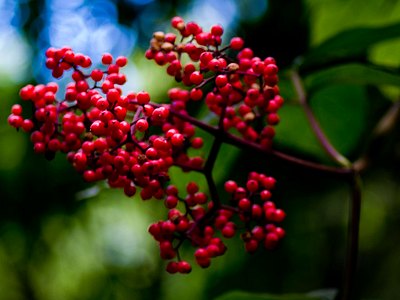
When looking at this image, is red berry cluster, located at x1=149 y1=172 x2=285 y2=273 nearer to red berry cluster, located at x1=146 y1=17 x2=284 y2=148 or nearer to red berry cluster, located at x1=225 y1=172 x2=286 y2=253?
red berry cluster, located at x1=225 y1=172 x2=286 y2=253

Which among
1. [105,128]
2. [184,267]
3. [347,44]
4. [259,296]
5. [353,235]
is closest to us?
[105,128]

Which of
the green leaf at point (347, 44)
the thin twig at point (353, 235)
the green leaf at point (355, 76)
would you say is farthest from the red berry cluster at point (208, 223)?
the green leaf at point (347, 44)

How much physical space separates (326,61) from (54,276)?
11.8ft

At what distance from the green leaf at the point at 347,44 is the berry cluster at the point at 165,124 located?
42cm

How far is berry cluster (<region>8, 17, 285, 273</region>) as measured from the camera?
0.84m

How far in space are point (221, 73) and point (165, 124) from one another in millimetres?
153

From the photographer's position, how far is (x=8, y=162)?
12.5 feet

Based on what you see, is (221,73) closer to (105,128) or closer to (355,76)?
(105,128)

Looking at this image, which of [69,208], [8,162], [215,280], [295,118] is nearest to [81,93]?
[295,118]

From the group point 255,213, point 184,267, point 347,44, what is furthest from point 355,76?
point 184,267

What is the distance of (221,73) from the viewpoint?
2.81 feet

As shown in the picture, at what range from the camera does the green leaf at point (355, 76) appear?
3.85 feet

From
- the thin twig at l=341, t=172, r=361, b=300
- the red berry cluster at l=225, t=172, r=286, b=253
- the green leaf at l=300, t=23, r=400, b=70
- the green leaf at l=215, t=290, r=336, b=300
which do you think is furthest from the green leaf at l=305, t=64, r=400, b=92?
the green leaf at l=215, t=290, r=336, b=300

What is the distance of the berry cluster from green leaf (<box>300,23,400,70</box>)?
1.39 ft
